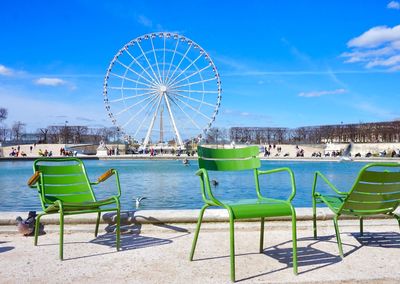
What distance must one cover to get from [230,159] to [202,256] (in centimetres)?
67

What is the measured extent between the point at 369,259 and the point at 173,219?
5.18ft

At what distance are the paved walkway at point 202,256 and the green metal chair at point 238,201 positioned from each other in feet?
0.50

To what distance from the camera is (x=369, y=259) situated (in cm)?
282

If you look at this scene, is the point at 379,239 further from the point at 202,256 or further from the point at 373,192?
the point at 202,256

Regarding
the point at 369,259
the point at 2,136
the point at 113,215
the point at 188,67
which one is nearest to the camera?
the point at 369,259

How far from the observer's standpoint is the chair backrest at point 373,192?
2799 mm

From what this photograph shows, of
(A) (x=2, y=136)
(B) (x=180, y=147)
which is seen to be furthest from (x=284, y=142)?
(A) (x=2, y=136)

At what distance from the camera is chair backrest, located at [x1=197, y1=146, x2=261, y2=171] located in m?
3.04

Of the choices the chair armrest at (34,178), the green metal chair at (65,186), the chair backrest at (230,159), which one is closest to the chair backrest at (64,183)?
the green metal chair at (65,186)

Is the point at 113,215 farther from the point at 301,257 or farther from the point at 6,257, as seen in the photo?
the point at 301,257

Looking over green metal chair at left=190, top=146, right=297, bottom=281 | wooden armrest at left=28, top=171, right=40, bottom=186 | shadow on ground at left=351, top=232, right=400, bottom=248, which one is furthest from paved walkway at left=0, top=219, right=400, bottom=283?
Answer: wooden armrest at left=28, top=171, right=40, bottom=186

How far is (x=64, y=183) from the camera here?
3.47m

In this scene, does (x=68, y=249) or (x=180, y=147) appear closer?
(x=68, y=249)

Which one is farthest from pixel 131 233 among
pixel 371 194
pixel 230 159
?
pixel 371 194
